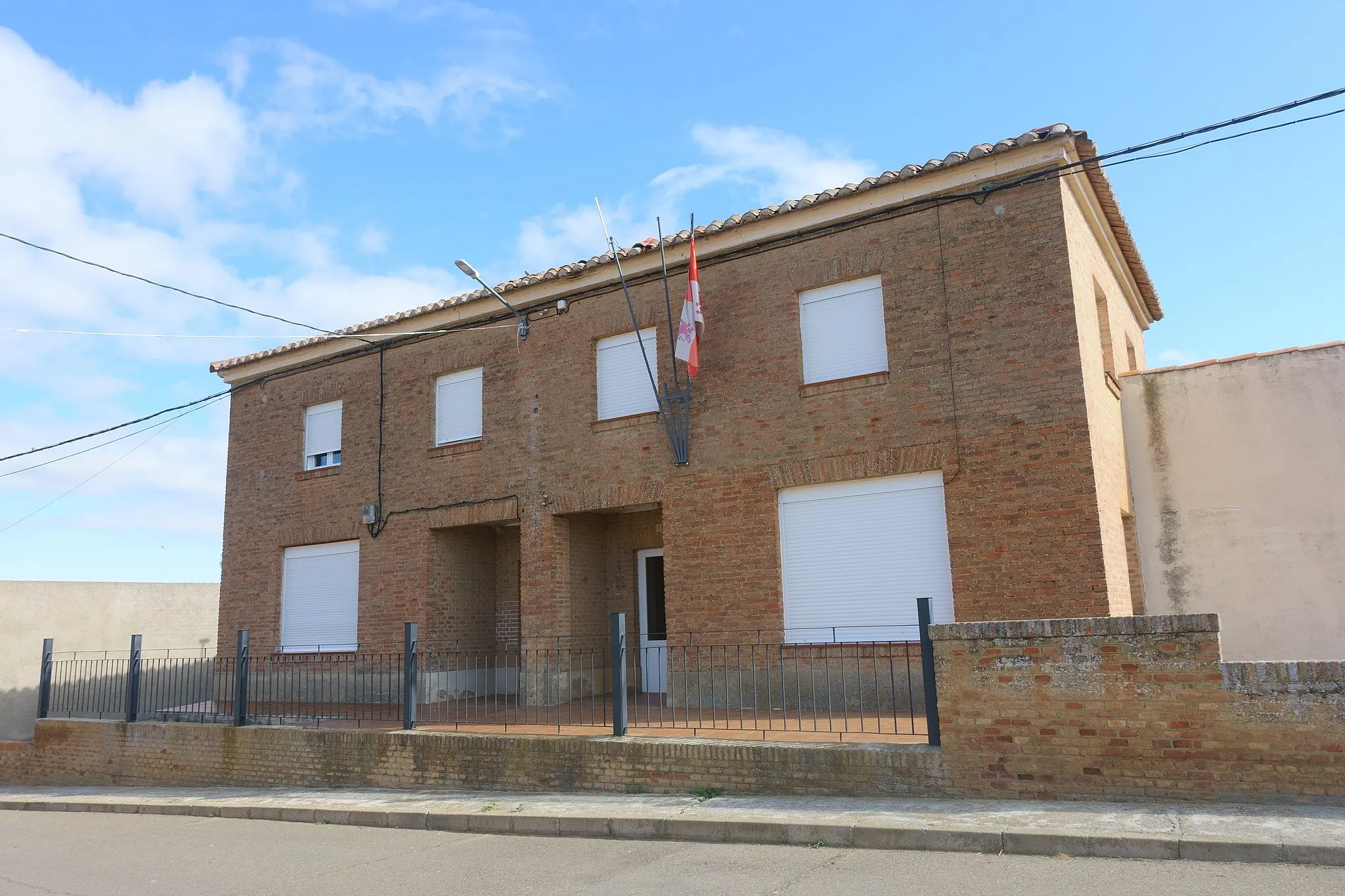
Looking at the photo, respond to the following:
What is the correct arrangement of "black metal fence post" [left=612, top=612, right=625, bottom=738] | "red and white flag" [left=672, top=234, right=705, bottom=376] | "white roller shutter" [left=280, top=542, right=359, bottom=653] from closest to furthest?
1. "black metal fence post" [left=612, top=612, right=625, bottom=738]
2. "red and white flag" [left=672, top=234, right=705, bottom=376]
3. "white roller shutter" [left=280, top=542, right=359, bottom=653]

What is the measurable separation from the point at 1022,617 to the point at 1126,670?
3099mm

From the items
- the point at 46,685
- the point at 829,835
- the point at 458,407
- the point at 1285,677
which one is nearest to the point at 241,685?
the point at 46,685

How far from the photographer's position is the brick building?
1009 cm

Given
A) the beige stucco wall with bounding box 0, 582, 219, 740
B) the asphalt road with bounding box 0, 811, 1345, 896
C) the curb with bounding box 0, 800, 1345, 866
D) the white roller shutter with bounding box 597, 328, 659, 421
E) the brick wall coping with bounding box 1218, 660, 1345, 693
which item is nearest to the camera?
the asphalt road with bounding box 0, 811, 1345, 896

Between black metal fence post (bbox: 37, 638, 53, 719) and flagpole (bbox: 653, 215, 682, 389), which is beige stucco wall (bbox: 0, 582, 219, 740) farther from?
A: flagpole (bbox: 653, 215, 682, 389)

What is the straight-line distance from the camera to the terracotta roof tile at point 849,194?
33.6ft

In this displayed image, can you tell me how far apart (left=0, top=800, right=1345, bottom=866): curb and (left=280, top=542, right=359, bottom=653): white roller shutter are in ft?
18.1

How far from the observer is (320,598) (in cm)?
1553

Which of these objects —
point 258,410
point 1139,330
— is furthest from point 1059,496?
point 258,410

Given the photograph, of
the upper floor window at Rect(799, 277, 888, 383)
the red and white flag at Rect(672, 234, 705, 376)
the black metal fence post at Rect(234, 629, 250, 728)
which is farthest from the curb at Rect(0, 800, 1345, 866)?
the upper floor window at Rect(799, 277, 888, 383)

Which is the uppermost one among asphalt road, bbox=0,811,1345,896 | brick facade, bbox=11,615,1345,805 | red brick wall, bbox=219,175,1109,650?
red brick wall, bbox=219,175,1109,650

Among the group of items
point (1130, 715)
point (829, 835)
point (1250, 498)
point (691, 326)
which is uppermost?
point (691, 326)

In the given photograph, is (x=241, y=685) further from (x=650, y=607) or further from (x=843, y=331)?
(x=843, y=331)

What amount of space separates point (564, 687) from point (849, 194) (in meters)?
7.75
